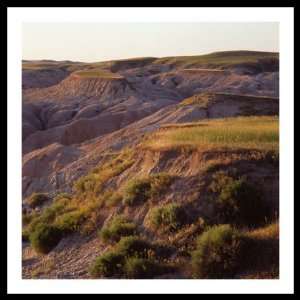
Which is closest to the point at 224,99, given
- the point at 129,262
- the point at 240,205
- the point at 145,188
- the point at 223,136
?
the point at 223,136

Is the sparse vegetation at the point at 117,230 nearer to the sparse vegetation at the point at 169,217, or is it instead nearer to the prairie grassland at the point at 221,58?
the sparse vegetation at the point at 169,217

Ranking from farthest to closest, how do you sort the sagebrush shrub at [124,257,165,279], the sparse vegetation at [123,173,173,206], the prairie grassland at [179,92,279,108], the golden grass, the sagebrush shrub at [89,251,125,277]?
the prairie grassland at [179,92,279,108] → the sparse vegetation at [123,173,173,206] → the sagebrush shrub at [89,251,125,277] → the sagebrush shrub at [124,257,165,279] → the golden grass

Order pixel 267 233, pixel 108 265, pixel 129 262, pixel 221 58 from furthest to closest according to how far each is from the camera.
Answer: pixel 221 58 < pixel 108 265 < pixel 129 262 < pixel 267 233

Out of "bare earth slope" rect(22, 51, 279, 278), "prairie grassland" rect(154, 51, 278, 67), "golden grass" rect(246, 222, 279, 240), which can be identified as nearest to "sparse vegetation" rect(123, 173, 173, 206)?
"bare earth slope" rect(22, 51, 279, 278)

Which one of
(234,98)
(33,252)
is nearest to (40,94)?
(234,98)

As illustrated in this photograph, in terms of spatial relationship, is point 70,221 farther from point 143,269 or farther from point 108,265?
point 143,269

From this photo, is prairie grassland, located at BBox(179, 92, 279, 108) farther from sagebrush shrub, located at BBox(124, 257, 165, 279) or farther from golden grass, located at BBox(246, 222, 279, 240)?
sagebrush shrub, located at BBox(124, 257, 165, 279)

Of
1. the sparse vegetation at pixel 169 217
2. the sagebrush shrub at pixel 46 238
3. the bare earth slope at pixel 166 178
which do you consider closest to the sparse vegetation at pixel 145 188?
the bare earth slope at pixel 166 178

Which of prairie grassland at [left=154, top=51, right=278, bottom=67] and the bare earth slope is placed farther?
prairie grassland at [left=154, top=51, right=278, bottom=67]
